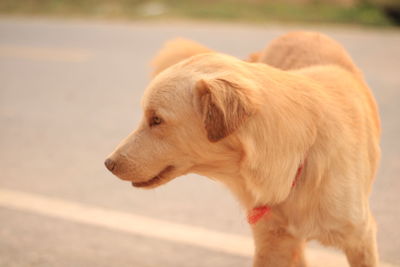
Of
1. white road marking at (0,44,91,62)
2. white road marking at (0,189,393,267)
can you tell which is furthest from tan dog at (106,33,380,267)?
white road marking at (0,44,91,62)

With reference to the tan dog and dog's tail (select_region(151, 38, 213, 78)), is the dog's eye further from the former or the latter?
dog's tail (select_region(151, 38, 213, 78))

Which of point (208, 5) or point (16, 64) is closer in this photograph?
point (16, 64)

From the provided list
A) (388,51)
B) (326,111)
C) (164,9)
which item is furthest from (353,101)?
(164,9)

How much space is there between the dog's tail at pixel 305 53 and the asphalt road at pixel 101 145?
43.1 inches

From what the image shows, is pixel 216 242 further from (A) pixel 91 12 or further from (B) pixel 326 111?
(A) pixel 91 12

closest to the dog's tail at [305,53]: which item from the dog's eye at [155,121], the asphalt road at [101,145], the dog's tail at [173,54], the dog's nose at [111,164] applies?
the dog's tail at [173,54]

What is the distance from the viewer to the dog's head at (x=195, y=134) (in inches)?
112

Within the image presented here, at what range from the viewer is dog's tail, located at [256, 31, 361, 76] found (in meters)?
3.86

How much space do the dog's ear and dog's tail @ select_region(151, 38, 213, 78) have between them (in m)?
1.24

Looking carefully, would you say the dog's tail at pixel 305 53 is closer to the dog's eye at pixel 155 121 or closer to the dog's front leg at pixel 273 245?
the dog's front leg at pixel 273 245

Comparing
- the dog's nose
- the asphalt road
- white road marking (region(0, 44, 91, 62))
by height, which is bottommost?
white road marking (region(0, 44, 91, 62))

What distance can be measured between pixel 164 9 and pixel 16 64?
3885mm

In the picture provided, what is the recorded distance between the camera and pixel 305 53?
401cm

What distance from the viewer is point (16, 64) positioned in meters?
9.91
